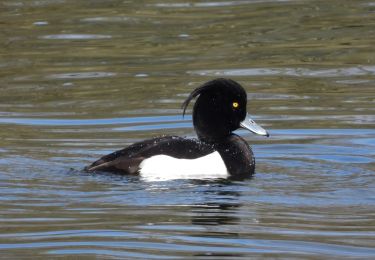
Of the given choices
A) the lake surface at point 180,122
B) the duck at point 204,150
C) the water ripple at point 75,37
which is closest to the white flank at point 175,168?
the duck at point 204,150

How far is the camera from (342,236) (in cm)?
873

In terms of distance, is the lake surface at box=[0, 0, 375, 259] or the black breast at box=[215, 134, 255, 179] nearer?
the lake surface at box=[0, 0, 375, 259]

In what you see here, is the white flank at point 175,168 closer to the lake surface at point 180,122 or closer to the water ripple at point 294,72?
the lake surface at point 180,122

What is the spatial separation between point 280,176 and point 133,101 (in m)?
4.11

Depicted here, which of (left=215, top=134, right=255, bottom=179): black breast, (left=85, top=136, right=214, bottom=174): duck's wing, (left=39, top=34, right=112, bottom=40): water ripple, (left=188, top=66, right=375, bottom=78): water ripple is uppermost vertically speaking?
(left=85, top=136, right=214, bottom=174): duck's wing

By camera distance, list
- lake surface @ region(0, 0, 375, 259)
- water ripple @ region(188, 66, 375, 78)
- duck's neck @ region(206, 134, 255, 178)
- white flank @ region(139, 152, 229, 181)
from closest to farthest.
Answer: lake surface @ region(0, 0, 375, 259)
white flank @ region(139, 152, 229, 181)
duck's neck @ region(206, 134, 255, 178)
water ripple @ region(188, 66, 375, 78)

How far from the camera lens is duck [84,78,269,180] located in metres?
11.0

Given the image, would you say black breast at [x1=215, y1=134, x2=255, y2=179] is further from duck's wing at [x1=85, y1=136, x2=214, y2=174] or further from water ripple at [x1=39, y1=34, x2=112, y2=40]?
water ripple at [x1=39, y1=34, x2=112, y2=40]

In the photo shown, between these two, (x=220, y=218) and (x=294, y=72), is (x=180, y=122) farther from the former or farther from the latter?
(x=220, y=218)

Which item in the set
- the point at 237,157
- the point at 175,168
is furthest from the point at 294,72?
the point at 175,168

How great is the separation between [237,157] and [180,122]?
2.49 metres

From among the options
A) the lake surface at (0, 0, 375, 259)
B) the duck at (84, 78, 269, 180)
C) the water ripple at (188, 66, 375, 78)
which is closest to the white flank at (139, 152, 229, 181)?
the duck at (84, 78, 269, 180)

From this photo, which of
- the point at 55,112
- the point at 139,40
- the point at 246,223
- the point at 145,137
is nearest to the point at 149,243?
the point at 246,223

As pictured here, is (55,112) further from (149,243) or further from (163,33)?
(149,243)
